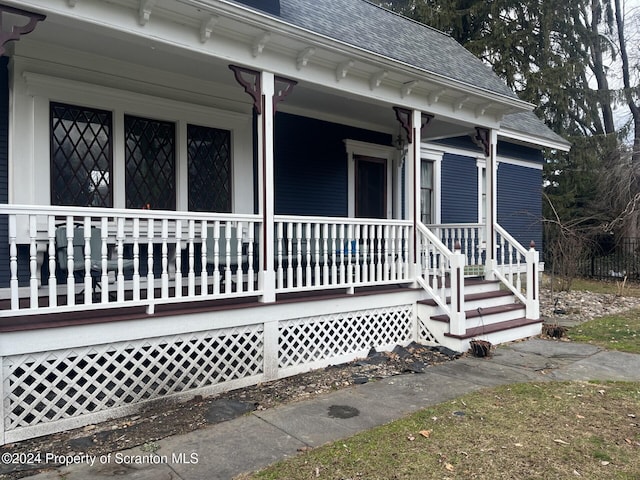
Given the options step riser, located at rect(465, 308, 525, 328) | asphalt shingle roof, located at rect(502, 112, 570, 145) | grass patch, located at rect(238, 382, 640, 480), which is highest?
asphalt shingle roof, located at rect(502, 112, 570, 145)

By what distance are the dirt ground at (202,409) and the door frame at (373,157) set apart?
11.1 feet

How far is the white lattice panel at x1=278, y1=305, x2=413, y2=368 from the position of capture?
18.3ft

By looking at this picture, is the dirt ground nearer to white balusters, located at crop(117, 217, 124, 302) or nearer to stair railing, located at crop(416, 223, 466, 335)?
stair railing, located at crop(416, 223, 466, 335)

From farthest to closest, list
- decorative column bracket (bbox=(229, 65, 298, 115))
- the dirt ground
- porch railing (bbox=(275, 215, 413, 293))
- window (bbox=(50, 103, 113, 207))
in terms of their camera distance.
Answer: porch railing (bbox=(275, 215, 413, 293)) < window (bbox=(50, 103, 113, 207)) < decorative column bracket (bbox=(229, 65, 298, 115)) < the dirt ground

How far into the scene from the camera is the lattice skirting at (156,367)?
12.8 ft

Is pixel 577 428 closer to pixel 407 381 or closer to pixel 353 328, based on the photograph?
pixel 407 381

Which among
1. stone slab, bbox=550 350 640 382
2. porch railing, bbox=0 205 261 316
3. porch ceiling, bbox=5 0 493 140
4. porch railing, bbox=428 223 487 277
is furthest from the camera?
porch railing, bbox=428 223 487 277

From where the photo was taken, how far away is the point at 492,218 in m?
8.26

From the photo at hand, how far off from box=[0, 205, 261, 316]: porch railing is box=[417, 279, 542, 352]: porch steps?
8.70 feet

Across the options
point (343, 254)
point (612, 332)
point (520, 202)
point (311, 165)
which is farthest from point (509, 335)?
point (520, 202)

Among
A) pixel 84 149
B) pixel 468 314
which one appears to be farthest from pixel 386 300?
pixel 84 149

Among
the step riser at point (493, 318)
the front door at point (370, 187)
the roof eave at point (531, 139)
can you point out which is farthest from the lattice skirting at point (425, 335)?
the roof eave at point (531, 139)

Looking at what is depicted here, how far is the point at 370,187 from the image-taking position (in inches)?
365

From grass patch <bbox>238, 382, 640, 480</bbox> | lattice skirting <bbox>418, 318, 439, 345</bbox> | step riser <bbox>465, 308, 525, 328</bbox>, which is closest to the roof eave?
step riser <bbox>465, 308, 525, 328</bbox>
